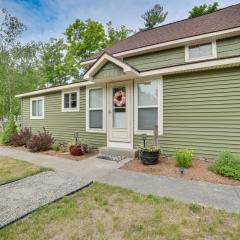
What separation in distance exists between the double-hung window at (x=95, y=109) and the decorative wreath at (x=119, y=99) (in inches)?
24.4

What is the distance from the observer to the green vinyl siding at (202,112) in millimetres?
5344

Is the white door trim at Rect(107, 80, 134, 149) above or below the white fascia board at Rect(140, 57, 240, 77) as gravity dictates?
below

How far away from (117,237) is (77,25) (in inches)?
927

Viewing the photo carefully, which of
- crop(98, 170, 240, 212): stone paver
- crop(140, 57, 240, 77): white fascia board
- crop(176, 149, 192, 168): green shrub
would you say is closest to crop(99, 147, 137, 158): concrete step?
crop(98, 170, 240, 212): stone paver

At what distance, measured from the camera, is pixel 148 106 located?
6.61 meters

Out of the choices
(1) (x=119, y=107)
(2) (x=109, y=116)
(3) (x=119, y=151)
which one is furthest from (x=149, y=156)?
(2) (x=109, y=116)

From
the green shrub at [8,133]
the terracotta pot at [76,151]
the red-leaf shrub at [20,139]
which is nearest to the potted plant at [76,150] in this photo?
the terracotta pot at [76,151]

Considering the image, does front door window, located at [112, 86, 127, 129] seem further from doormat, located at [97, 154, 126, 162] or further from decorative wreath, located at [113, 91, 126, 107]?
doormat, located at [97, 154, 126, 162]

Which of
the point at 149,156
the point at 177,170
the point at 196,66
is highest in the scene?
the point at 196,66

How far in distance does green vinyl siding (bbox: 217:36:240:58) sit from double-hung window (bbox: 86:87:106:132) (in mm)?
4652

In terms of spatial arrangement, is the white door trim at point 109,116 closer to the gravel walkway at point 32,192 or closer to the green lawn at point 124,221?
the gravel walkway at point 32,192

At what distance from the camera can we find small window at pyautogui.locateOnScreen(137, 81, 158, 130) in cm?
652

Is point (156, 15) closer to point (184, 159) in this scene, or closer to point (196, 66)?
point (196, 66)

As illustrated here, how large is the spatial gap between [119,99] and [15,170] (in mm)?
4091
